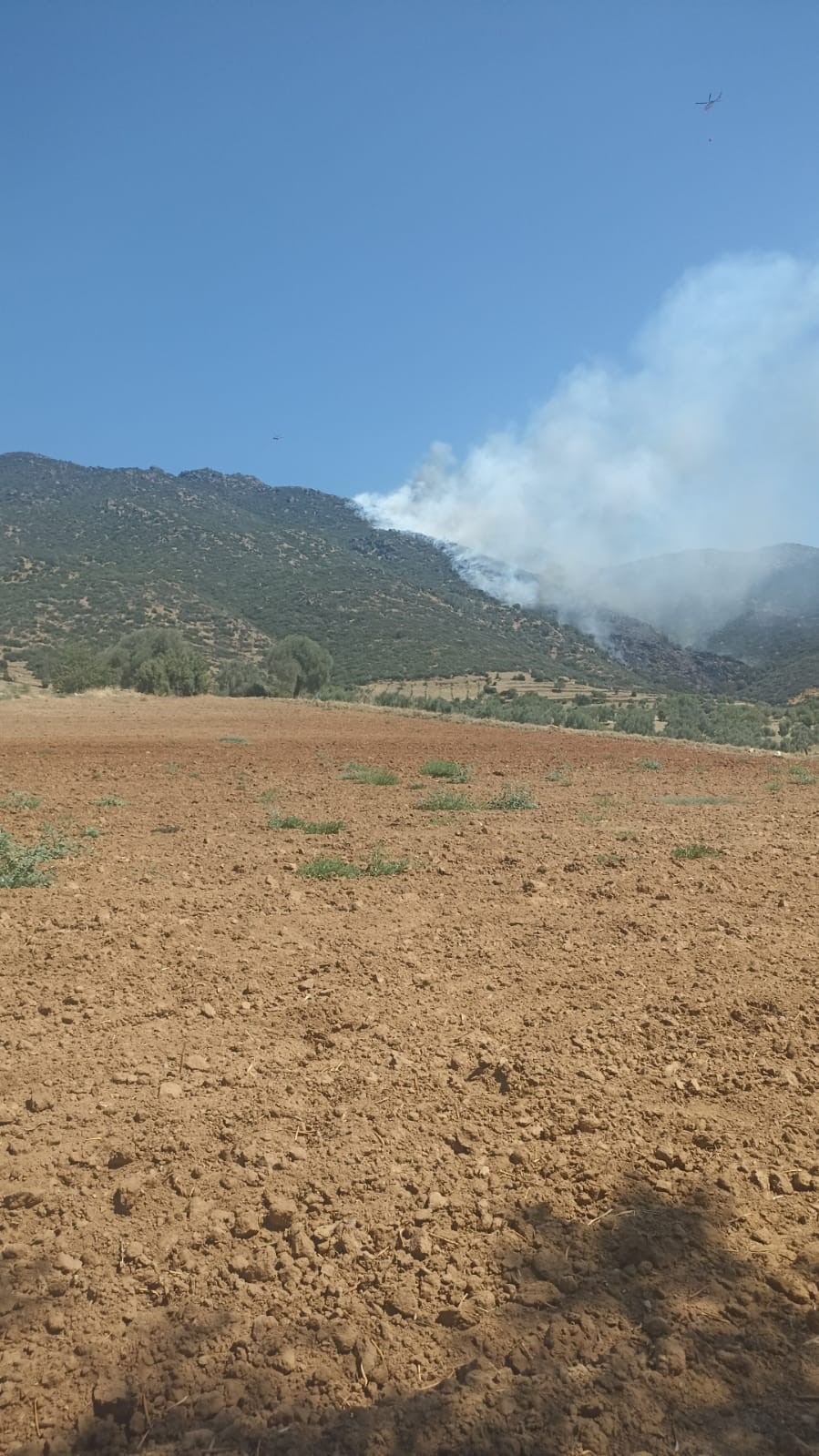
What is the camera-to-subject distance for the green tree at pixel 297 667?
4278 centimetres

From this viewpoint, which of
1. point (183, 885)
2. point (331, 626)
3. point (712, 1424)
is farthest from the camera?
point (331, 626)

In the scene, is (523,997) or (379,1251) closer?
(379,1251)

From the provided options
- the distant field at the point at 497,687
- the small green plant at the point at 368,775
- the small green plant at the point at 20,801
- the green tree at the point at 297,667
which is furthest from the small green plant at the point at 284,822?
the distant field at the point at 497,687

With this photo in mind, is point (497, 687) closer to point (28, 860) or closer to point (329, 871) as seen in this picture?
point (329, 871)

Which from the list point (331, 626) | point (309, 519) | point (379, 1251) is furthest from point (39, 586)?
point (379, 1251)

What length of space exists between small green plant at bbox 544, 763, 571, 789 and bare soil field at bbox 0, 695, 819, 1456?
6271 millimetres

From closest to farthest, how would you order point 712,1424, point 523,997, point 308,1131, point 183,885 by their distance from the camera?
point 712,1424 < point 308,1131 < point 523,997 < point 183,885

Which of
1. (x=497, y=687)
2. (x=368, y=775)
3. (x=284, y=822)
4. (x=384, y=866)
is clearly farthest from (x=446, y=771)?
(x=497, y=687)

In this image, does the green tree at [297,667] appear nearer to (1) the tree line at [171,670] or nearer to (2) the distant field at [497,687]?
(1) the tree line at [171,670]

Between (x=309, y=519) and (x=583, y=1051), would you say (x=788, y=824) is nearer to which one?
(x=583, y=1051)

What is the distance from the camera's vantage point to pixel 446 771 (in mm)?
13609

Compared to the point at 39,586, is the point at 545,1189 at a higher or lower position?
lower

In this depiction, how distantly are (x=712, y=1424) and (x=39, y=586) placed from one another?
75.0m

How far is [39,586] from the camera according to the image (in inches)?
2717
